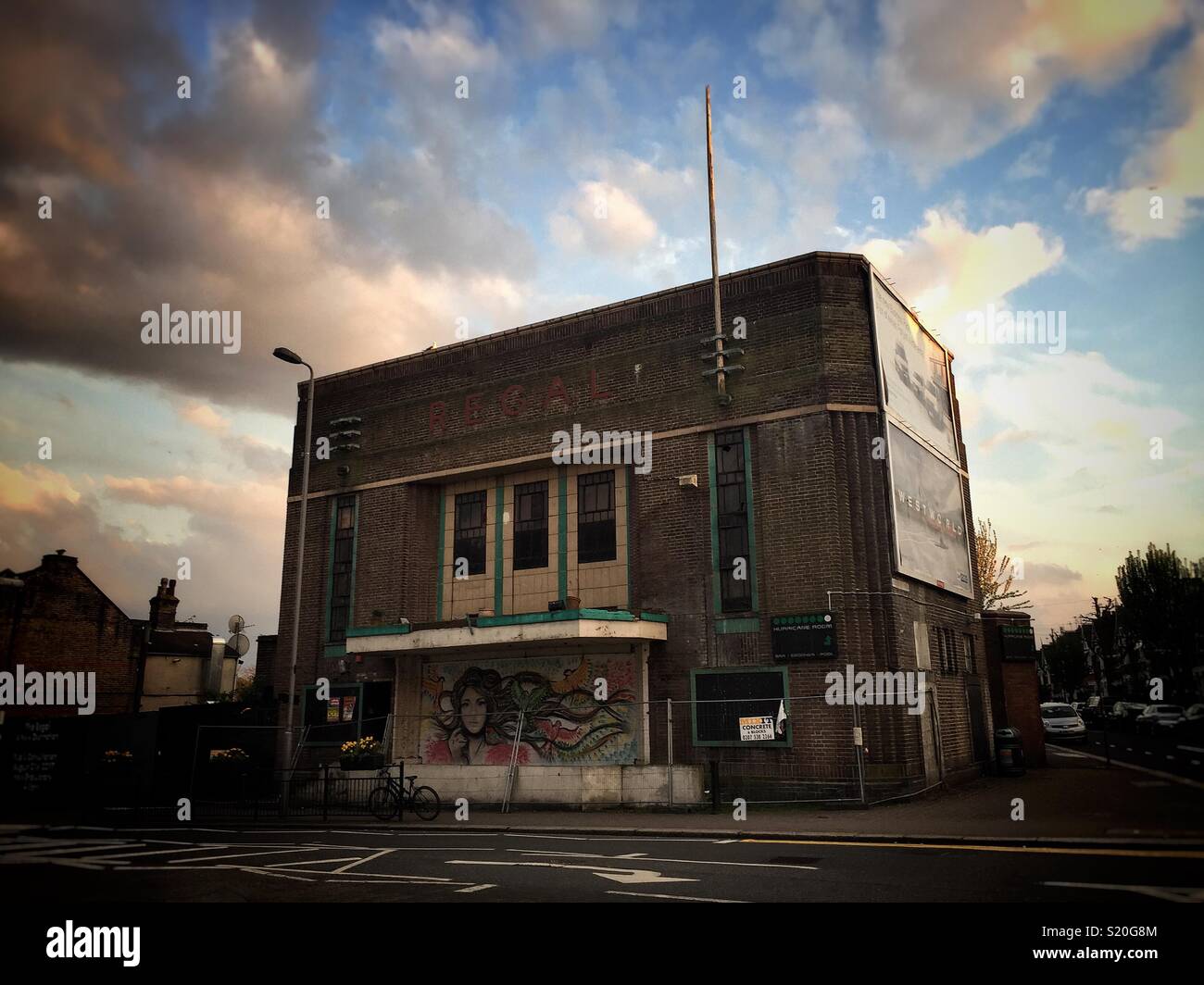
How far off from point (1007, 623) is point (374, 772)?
68.5 ft

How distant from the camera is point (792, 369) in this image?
2117 cm

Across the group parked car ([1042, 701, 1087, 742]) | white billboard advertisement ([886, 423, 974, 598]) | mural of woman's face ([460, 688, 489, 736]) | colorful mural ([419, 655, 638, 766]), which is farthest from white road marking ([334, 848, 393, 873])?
parked car ([1042, 701, 1087, 742])

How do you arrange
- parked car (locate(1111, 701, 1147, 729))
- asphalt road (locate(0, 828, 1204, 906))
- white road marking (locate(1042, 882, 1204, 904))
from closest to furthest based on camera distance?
white road marking (locate(1042, 882, 1204, 904)) → asphalt road (locate(0, 828, 1204, 906)) → parked car (locate(1111, 701, 1147, 729))

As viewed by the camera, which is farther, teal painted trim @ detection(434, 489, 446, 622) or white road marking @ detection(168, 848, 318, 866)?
teal painted trim @ detection(434, 489, 446, 622)

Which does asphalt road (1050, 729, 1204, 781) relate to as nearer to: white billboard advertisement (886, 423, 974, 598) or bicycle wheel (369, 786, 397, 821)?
white billboard advertisement (886, 423, 974, 598)

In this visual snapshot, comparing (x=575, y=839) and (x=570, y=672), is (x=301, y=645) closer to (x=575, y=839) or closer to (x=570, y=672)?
(x=570, y=672)

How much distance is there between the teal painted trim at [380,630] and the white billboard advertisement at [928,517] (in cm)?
1306

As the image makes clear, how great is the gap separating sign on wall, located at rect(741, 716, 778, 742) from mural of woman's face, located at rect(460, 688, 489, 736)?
7440mm

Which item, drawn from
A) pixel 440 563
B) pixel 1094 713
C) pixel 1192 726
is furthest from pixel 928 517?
pixel 1094 713

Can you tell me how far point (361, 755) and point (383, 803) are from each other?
349cm

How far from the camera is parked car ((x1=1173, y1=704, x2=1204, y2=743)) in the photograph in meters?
36.8

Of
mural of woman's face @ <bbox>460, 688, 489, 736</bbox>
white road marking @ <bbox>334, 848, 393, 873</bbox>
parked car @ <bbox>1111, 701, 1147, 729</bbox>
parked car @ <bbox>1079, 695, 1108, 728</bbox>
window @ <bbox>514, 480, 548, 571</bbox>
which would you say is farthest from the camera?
parked car @ <bbox>1079, 695, 1108, 728</bbox>
